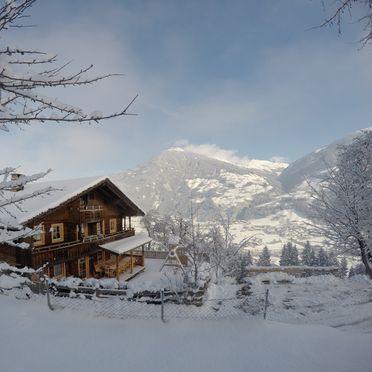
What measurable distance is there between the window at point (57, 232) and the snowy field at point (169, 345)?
8.72 m

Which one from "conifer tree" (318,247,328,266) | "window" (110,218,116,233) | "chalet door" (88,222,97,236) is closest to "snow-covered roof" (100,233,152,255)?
"window" (110,218,116,233)

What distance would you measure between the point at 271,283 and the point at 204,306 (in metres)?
9.06

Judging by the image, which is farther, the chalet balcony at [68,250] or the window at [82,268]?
the window at [82,268]

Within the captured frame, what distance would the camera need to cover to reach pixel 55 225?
18.2 m

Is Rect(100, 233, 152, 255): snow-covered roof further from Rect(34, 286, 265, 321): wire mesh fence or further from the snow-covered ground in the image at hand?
the snow-covered ground

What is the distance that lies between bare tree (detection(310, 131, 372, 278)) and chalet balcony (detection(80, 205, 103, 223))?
1568cm

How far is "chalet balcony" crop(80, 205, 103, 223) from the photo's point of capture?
773 inches

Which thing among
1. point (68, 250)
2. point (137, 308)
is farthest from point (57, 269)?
point (137, 308)

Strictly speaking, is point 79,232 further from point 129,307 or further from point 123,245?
point 129,307

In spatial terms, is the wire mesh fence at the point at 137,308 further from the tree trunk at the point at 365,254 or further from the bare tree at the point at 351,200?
the tree trunk at the point at 365,254

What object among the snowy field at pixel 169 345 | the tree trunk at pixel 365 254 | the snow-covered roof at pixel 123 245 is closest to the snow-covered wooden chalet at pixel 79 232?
the snow-covered roof at pixel 123 245

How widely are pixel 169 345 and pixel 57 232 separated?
44.3 ft

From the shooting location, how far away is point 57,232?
1842cm

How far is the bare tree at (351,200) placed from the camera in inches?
604
